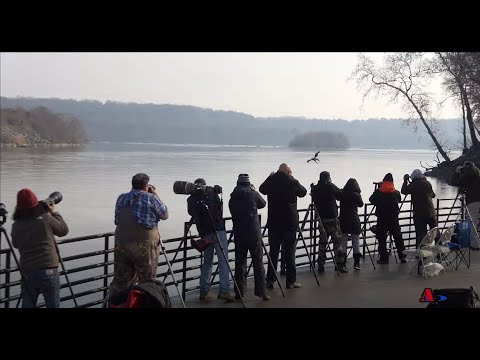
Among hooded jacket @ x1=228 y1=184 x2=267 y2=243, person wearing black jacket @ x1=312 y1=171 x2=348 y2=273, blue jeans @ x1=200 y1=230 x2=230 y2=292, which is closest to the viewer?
hooded jacket @ x1=228 y1=184 x2=267 y2=243

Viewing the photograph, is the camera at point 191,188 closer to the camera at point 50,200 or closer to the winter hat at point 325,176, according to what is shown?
the camera at point 50,200

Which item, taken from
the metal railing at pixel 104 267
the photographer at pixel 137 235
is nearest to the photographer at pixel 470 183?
the metal railing at pixel 104 267

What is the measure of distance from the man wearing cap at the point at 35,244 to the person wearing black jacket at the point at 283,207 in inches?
106

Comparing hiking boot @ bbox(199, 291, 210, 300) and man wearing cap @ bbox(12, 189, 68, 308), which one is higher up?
man wearing cap @ bbox(12, 189, 68, 308)

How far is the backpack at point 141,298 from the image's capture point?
4.36 meters

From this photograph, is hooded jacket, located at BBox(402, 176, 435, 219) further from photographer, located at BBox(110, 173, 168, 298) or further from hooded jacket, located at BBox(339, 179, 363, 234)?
photographer, located at BBox(110, 173, 168, 298)

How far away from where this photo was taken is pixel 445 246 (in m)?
8.61

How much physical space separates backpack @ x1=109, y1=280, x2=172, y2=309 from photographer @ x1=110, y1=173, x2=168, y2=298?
575 mm

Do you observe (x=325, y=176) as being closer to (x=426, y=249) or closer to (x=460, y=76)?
(x=426, y=249)

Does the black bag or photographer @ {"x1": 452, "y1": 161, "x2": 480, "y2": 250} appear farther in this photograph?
photographer @ {"x1": 452, "y1": 161, "x2": 480, "y2": 250}

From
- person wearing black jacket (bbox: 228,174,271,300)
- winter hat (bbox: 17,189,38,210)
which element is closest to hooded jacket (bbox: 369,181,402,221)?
person wearing black jacket (bbox: 228,174,271,300)

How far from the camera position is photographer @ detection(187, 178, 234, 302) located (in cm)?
627
